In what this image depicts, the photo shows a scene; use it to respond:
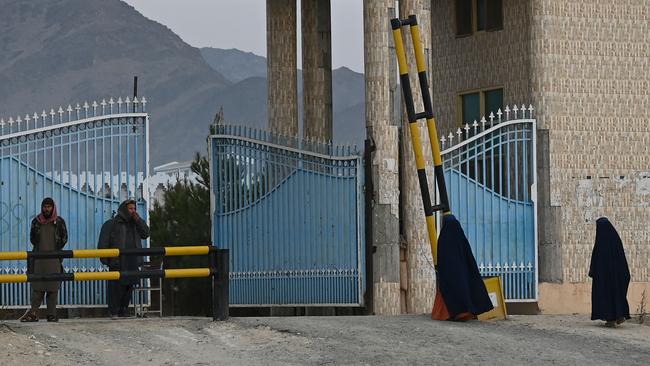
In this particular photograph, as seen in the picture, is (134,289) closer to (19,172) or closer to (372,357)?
(19,172)

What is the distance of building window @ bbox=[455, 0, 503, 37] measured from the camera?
21766mm

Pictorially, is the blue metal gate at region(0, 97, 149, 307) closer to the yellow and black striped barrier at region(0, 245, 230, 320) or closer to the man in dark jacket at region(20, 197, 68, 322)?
the man in dark jacket at region(20, 197, 68, 322)

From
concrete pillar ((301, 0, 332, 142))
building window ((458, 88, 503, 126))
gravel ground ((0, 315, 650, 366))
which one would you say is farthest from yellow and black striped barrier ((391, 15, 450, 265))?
concrete pillar ((301, 0, 332, 142))

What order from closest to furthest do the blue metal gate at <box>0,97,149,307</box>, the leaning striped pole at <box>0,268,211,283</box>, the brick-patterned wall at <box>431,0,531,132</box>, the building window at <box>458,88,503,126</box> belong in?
the leaning striped pole at <box>0,268,211,283</box>
the blue metal gate at <box>0,97,149,307</box>
the brick-patterned wall at <box>431,0,531,132</box>
the building window at <box>458,88,503,126</box>

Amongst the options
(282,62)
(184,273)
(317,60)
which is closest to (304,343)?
(184,273)

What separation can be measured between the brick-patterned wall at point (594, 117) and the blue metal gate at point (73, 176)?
Result: 5.81 m

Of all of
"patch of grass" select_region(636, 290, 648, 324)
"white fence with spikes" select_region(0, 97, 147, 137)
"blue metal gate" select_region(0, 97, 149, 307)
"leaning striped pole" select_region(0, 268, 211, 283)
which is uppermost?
"white fence with spikes" select_region(0, 97, 147, 137)

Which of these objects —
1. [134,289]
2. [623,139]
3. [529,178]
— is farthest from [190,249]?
[623,139]

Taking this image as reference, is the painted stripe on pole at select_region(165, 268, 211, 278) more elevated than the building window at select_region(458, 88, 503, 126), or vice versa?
the building window at select_region(458, 88, 503, 126)

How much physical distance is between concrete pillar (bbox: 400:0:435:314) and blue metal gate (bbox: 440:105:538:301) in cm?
58

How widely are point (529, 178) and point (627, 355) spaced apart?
589 centimetres

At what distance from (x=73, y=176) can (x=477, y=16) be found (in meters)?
7.21

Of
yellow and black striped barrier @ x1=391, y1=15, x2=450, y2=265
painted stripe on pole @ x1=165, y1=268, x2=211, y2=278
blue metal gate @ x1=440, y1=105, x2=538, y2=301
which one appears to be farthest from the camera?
blue metal gate @ x1=440, y1=105, x2=538, y2=301

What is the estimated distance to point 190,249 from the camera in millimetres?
15000
